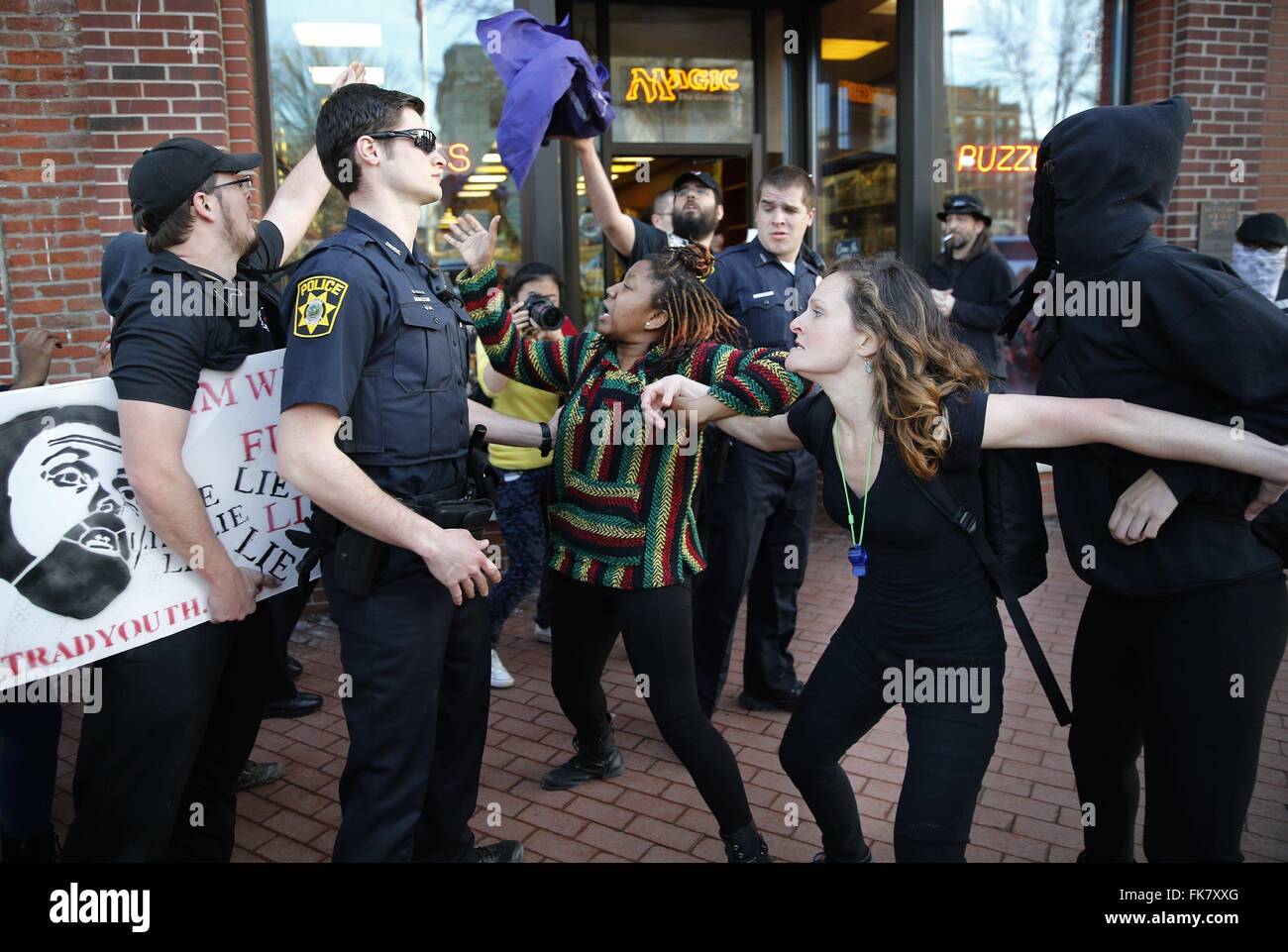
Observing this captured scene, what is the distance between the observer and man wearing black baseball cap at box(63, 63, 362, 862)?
2.46 metres

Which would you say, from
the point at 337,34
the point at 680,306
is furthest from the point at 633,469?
the point at 337,34

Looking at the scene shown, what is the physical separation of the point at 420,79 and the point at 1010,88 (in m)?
4.19

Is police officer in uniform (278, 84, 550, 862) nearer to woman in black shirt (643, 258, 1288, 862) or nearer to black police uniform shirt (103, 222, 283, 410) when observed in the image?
black police uniform shirt (103, 222, 283, 410)

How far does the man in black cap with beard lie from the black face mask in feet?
0.45

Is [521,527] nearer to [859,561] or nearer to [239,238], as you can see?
[239,238]

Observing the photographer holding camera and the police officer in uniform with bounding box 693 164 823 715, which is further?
the photographer holding camera

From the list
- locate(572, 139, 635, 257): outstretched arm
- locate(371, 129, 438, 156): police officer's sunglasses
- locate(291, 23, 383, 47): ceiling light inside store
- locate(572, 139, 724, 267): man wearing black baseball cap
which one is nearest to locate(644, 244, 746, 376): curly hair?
locate(572, 139, 724, 267): man wearing black baseball cap

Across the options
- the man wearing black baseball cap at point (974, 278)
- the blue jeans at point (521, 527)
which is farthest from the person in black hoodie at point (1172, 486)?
the man wearing black baseball cap at point (974, 278)

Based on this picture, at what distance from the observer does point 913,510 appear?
2.50 metres

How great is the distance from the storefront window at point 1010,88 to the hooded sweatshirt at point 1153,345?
4786 millimetres

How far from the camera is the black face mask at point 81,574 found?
97.6 inches

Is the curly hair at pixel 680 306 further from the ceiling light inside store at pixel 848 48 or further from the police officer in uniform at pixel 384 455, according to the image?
the ceiling light inside store at pixel 848 48

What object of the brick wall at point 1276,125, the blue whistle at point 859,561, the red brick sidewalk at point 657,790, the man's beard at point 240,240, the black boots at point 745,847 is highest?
the brick wall at point 1276,125

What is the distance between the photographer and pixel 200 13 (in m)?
5.00
